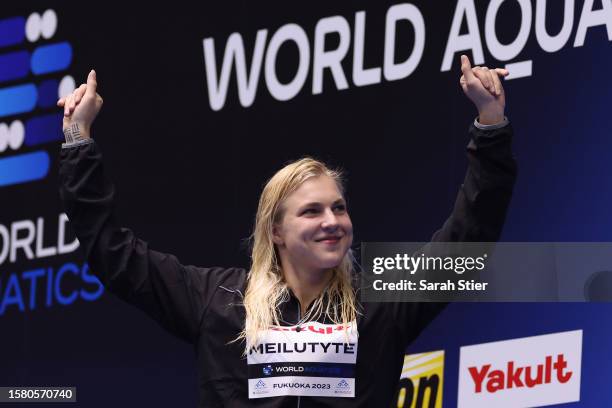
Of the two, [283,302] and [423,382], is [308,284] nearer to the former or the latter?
[283,302]

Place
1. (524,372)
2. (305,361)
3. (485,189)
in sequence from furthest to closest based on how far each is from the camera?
(524,372) < (305,361) < (485,189)

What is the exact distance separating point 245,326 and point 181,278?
8.8 inches

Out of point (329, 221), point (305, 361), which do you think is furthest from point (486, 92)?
point (305, 361)

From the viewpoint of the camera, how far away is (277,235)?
9.59 feet

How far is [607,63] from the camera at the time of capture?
4293mm

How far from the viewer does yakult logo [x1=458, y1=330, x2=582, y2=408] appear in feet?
14.0

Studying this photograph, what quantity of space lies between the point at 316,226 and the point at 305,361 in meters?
0.35

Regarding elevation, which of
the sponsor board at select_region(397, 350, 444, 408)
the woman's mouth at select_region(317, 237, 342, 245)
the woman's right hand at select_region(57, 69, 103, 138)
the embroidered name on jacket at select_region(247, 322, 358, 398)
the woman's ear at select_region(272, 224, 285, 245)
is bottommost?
the embroidered name on jacket at select_region(247, 322, 358, 398)

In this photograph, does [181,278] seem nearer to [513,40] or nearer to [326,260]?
[326,260]

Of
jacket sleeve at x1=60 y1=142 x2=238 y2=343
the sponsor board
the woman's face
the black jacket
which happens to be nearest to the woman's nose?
the woman's face

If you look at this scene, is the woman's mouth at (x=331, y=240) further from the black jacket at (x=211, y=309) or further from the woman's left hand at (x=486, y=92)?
the woman's left hand at (x=486, y=92)

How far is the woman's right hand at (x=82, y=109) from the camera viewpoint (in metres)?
2.80

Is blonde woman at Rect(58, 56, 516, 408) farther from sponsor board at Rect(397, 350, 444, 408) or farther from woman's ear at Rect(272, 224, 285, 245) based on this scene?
sponsor board at Rect(397, 350, 444, 408)

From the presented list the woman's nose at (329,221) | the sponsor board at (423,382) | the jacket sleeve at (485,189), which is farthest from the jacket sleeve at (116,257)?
the sponsor board at (423,382)
